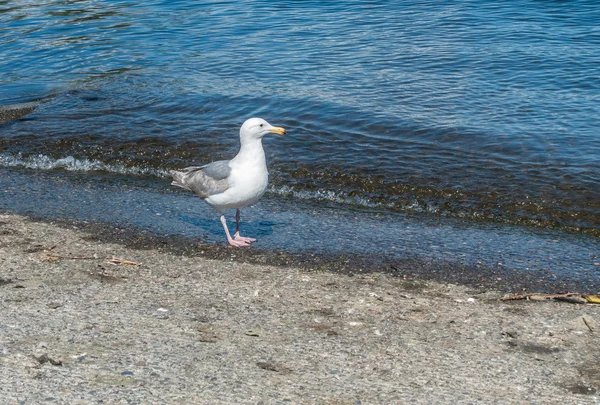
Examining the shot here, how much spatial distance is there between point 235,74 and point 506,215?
7.31 m

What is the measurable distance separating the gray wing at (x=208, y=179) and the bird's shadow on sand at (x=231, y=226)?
0.40m

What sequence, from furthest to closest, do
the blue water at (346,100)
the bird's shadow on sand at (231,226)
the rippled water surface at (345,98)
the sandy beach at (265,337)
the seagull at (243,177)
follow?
the rippled water surface at (345,98)
the blue water at (346,100)
the bird's shadow on sand at (231,226)
the seagull at (243,177)
the sandy beach at (265,337)

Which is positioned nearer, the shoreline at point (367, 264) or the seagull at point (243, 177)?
the shoreline at point (367, 264)

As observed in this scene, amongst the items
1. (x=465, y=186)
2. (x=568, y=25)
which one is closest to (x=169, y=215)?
(x=465, y=186)

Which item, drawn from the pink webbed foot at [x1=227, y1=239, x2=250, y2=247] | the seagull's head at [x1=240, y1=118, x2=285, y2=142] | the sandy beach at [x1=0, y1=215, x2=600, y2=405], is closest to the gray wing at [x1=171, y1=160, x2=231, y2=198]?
the seagull's head at [x1=240, y1=118, x2=285, y2=142]

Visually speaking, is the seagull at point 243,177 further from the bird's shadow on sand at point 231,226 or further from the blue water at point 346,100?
the blue water at point 346,100

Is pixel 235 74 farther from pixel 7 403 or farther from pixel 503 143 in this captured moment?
pixel 7 403

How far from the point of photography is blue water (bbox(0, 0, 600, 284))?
32.5 feet

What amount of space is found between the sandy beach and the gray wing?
Answer: 869 mm

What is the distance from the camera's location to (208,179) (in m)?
8.22

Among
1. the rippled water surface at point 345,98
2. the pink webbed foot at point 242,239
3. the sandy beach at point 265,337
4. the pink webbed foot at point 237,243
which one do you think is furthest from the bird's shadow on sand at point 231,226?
the rippled water surface at point 345,98

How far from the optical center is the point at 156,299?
6.45m

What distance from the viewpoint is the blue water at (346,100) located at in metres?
9.91

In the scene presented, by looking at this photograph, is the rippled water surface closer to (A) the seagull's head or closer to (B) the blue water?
(B) the blue water
